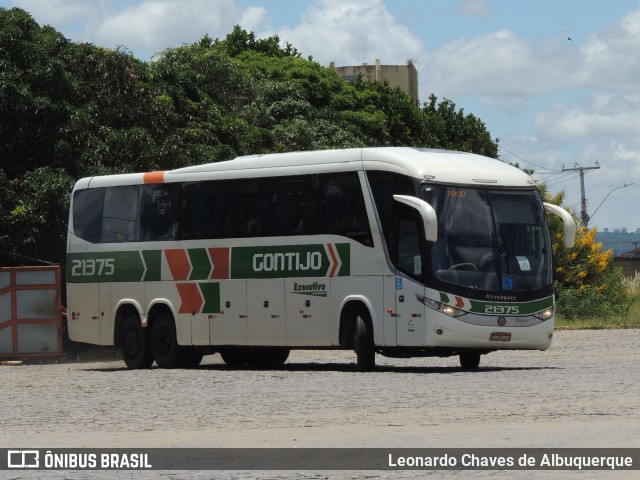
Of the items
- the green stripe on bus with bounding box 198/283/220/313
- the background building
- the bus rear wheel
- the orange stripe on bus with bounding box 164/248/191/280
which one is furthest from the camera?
the background building

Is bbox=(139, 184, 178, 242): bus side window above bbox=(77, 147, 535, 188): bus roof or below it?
below

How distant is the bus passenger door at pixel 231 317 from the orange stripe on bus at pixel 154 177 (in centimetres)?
256

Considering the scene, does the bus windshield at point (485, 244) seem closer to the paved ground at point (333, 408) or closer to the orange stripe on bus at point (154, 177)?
the paved ground at point (333, 408)

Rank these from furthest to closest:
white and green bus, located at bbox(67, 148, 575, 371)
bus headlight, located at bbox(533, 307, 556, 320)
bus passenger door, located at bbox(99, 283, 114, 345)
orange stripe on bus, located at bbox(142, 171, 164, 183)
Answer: bus passenger door, located at bbox(99, 283, 114, 345)
orange stripe on bus, located at bbox(142, 171, 164, 183)
bus headlight, located at bbox(533, 307, 556, 320)
white and green bus, located at bbox(67, 148, 575, 371)

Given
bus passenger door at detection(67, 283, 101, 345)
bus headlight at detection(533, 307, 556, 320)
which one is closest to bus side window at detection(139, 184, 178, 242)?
bus passenger door at detection(67, 283, 101, 345)

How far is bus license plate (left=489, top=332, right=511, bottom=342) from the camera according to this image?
23.1m

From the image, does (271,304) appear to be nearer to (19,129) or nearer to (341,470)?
(19,129)

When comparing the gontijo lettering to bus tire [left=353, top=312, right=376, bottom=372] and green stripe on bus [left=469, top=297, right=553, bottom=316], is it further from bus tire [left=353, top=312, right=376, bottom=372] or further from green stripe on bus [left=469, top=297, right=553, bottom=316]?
green stripe on bus [left=469, top=297, right=553, bottom=316]

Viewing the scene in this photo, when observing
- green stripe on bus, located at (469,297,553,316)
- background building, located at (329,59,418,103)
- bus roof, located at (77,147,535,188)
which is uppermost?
background building, located at (329,59,418,103)

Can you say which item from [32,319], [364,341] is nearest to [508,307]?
[364,341]

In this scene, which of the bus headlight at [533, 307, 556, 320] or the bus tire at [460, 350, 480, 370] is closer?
the bus headlight at [533, 307, 556, 320]

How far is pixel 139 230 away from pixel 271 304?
3.64 m

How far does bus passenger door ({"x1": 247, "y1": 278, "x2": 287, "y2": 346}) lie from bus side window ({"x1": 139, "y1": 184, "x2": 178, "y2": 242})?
222cm

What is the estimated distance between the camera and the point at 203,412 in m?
16.9
